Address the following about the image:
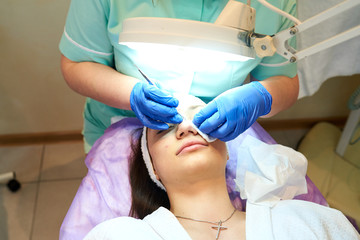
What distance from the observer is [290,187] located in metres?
1.27

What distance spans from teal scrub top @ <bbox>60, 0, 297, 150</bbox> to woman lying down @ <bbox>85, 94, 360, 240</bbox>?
142mm

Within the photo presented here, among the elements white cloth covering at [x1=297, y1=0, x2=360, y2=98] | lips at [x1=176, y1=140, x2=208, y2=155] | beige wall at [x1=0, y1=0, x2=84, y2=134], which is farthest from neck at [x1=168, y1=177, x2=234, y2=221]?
beige wall at [x1=0, y1=0, x2=84, y2=134]

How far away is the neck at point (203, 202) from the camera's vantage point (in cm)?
116

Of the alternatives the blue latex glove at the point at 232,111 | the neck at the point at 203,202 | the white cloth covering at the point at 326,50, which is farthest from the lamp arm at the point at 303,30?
the white cloth covering at the point at 326,50

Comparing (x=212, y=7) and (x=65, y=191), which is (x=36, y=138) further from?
(x=212, y=7)

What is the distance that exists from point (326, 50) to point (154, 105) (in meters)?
1.17

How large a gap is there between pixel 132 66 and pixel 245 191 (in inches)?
24.1

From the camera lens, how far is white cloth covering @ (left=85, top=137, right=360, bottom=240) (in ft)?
3.46

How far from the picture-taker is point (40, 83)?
2098 millimetres

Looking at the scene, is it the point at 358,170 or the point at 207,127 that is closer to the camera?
the point at 207,127

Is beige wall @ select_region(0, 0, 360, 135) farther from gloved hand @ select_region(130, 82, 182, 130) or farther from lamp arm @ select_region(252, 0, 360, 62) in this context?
lamp arm @ select_region(252, 0, 360, 62)

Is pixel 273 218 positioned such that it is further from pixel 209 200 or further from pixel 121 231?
pixel 121 231

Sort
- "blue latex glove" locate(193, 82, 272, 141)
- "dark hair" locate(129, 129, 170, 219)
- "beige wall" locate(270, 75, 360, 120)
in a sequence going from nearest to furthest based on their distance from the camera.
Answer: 1. "blue latex glove" locate(193, 82, 272, 141)
2. "dark hair" locate(129, 129, 170, 219)
3. "beige wall" locate(270, 75, 360, 120)

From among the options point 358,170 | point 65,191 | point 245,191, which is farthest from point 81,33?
point 358,170
